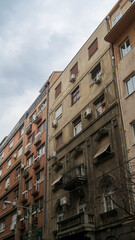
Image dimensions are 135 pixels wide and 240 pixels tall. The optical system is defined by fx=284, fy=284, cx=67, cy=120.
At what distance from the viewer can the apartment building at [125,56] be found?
16828 mm

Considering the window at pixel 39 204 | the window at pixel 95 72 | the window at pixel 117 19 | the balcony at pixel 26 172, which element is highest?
the window at pixel 117 19

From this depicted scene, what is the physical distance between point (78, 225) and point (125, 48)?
12139 mm

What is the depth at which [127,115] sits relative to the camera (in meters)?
17.2

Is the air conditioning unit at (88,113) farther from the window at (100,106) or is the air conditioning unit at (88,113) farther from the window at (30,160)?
the window at (30,160)

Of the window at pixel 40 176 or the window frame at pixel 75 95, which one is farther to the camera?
the window at pixel 40 176

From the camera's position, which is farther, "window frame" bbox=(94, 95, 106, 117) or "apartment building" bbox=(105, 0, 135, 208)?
"window frame" bbox=(94, 95, 106, 117)

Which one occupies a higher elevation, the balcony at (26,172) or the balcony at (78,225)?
the balcony at (26,172)

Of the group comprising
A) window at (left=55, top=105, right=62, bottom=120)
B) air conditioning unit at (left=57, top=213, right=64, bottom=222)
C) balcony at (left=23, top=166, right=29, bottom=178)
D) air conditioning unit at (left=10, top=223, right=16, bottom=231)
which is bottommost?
air conditioning unit at (left=57, top=213, right=64, bottom=222)

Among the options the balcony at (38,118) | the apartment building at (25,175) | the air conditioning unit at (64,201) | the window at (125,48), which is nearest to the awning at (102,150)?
the air conditioning unit at (64,201)

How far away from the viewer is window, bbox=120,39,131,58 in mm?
19516

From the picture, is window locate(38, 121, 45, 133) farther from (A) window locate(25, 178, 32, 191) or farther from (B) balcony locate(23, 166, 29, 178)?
(A) window locate(25, 178, 32, 191)

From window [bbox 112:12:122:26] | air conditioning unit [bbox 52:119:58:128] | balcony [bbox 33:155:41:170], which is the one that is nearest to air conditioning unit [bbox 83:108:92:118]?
air conditioning unit [bbox 52:119:58:128]

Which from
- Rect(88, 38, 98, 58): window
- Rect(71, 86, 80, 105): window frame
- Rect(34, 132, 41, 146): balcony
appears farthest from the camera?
Rect(34, 132, 41, 146): balcony

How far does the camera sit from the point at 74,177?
19531 millimetres
